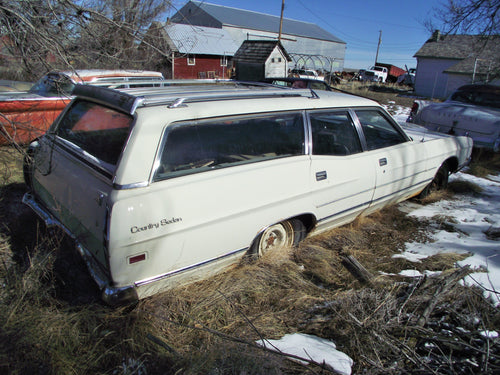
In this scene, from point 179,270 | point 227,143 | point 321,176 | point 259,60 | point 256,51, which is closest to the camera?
point 179,270

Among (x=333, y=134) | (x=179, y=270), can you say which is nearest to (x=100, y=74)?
(x=333, y=134)

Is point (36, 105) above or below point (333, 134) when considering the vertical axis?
below

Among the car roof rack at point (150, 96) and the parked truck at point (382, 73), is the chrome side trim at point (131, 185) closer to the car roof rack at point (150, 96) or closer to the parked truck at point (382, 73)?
the car roof rack at point (150, 96)

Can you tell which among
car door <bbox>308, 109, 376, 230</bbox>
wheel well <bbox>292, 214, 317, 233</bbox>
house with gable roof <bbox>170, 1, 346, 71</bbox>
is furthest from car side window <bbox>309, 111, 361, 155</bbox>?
house with gable roof <bbox>170, 1, 346, 71</bbox>

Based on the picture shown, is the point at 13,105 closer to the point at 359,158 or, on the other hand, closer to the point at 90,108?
the point at 90,108

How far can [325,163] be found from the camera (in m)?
3.39

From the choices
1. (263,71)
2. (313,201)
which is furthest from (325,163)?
(263,71)

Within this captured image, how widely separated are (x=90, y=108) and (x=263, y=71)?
77.0ft

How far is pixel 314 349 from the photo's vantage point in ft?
7.58

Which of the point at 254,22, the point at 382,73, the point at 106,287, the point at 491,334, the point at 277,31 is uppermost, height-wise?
the point at 254,22

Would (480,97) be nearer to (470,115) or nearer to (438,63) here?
(470,115)

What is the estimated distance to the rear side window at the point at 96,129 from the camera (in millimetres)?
2545

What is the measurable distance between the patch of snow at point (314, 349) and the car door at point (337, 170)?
4.17ft

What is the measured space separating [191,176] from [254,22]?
5403cm
